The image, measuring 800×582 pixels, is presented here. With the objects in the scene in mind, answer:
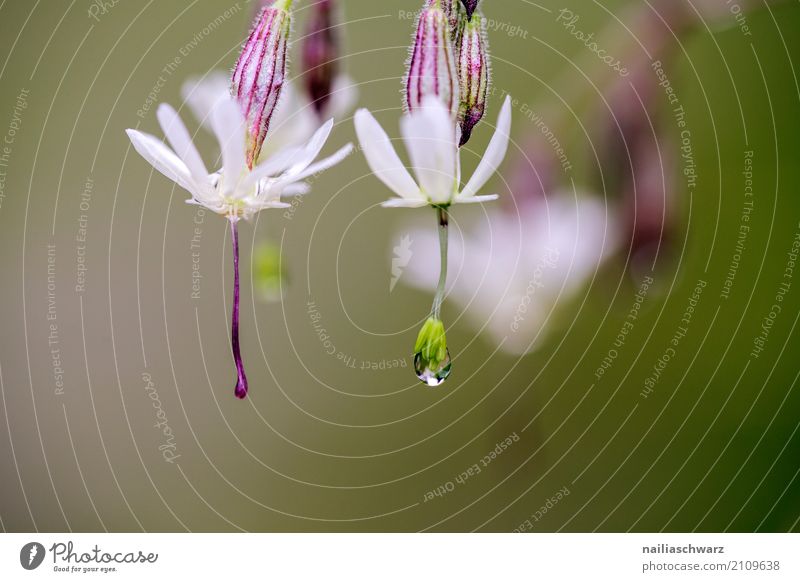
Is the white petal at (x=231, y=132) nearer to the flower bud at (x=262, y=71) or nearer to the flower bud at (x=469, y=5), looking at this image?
the flower bud at (x=262, y=71)

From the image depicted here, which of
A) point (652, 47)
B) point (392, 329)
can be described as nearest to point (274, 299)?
point (392, 329)

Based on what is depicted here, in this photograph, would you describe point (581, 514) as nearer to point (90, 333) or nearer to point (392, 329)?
point (392, 329)
